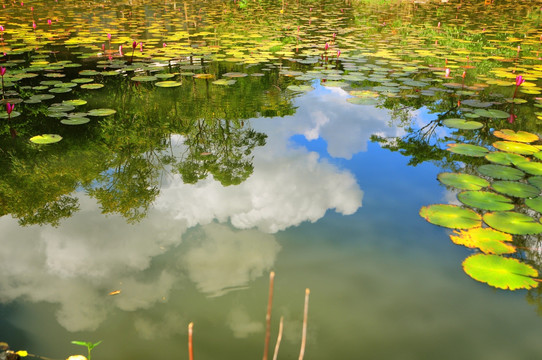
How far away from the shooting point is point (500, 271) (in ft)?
6.28

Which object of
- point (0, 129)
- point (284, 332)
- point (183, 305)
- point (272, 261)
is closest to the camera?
point (284, 332)

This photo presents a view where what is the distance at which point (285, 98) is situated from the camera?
4.77 m

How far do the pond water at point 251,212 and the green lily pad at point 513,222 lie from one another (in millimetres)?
16

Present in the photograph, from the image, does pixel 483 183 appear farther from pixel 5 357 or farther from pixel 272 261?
pixel 5 357

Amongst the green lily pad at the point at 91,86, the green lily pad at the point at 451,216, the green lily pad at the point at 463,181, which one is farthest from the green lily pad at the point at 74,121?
the green lily pad at the point at 463,181

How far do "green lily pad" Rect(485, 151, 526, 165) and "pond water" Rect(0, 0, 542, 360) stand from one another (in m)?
0.13

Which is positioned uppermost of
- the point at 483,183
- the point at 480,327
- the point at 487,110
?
the point at 487,110

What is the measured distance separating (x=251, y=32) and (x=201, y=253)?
9.04m

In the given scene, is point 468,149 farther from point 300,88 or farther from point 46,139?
point 46,139

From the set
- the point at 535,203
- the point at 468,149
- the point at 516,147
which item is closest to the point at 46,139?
the point at 468,149

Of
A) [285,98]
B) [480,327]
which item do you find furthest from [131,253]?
[285,98]

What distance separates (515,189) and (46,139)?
3.93 metres

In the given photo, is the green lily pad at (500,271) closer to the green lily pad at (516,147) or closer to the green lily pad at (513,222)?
the green lily pad at (513,222)

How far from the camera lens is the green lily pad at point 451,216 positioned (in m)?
2.28
